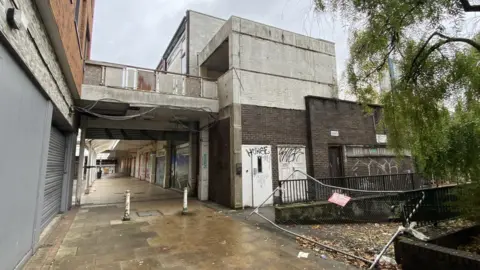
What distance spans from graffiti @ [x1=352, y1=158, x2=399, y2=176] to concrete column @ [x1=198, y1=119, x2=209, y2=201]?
6620 millimetres

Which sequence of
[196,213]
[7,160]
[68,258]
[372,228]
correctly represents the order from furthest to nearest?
1. [196,213]
2. [372,228]
3. [68,258]
4. [7,160]

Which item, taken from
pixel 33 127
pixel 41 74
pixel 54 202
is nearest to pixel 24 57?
pixel 41 74

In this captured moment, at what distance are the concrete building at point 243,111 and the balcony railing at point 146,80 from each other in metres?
0.03

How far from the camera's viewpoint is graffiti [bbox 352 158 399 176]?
11891 millimetres

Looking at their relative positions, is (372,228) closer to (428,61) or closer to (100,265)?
(428,61)

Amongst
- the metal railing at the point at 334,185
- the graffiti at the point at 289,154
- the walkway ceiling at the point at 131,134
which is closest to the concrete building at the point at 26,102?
the metal railing at the point at 334,185

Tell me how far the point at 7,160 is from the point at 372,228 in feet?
25.6

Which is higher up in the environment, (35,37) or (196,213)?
(35,37)

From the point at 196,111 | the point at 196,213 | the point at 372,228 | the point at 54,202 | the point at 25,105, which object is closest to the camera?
the point at 25,105

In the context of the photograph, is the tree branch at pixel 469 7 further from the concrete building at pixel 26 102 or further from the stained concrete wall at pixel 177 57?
the stained concrete wall at pixel 177 57

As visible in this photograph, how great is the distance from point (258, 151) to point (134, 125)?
20.4ft

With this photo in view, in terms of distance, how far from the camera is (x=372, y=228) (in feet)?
23.0

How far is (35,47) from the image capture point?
12.5ft

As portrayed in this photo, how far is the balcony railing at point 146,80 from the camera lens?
8797 mm
